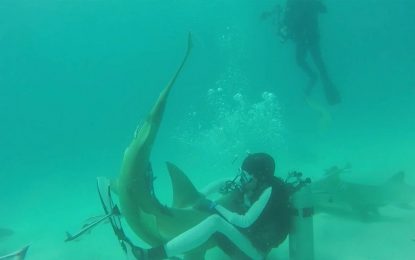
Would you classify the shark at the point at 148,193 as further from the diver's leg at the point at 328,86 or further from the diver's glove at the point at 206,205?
the diver's leg at the point at 328,86

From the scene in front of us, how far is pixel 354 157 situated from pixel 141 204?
13.4 metres

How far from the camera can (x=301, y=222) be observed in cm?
480

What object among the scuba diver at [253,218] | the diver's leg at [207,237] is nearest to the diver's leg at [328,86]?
the scuba diver at [253,218]

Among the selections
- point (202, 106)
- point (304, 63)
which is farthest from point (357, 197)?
point (202, 106)

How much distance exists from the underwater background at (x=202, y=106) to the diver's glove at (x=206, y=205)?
4.81 feet

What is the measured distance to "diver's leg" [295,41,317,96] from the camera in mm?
13055

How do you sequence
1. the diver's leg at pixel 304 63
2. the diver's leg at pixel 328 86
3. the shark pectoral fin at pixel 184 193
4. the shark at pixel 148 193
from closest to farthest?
the shark at pixel 148 193, the shark pectoral fin at pixel 184 193, the diver's leg at pixel 328 86, the diver's leg at pixel 304 63

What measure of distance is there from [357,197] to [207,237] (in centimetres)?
395

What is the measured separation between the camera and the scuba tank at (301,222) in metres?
4.78

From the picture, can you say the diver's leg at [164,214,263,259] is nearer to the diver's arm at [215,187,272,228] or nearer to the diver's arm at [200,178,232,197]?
the diver's arm at [215,187,272,228]

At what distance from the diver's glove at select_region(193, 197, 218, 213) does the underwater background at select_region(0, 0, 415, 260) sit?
1467mm

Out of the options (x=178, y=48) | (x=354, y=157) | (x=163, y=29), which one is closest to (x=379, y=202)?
(x=354, y=157)

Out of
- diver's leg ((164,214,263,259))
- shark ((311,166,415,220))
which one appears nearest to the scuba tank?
diver's leg ((164,214,263,259))

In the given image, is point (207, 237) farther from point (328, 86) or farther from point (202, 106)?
point (202, 106)
